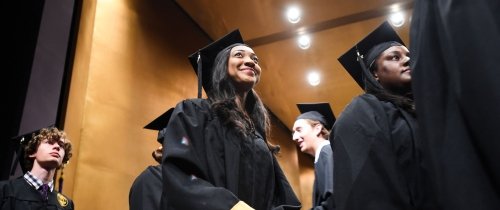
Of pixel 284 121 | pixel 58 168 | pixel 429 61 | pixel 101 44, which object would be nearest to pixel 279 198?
pixel 429 61

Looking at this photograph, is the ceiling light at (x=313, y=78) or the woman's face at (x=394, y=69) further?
the ceiling light at (x=313, y=78)

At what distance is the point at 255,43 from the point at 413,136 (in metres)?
4.60

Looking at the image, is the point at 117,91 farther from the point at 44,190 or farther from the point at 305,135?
the point at 305,135

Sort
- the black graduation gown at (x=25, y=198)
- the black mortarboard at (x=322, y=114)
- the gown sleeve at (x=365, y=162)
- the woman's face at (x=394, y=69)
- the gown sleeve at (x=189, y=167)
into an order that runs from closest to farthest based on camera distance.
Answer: the gown sleeve at (x=365, y=162) < the gown sleeve at (x=189, y=167) < the woman's face at (x=394, y=69) < the black graduation gown at (x=25, y=198) < the black mortarboard at (x=322, y=114)

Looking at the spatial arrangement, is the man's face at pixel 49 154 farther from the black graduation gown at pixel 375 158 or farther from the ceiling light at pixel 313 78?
the ceiling light at pixel 313 78

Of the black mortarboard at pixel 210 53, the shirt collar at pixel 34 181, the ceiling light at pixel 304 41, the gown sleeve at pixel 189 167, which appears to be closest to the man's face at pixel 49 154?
the shirt collar at pixel 34 181

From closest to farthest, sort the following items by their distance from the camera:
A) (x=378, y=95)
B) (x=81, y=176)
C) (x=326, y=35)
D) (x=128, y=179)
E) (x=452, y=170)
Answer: (x=452, y=170) → (x=378, y=95) → (x=81, y=176) → (x=128, y=179) → (x=326, y=35)

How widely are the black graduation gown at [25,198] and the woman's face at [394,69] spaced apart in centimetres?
247

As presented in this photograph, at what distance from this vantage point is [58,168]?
371cm

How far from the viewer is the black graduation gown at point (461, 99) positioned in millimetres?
871

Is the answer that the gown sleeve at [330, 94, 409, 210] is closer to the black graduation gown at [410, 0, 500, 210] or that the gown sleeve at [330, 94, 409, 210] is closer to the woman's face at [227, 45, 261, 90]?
the black graduation gown at [410, 0, 500, 210]

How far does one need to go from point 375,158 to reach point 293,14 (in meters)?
4.19

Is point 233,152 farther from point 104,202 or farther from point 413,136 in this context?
point 104,202

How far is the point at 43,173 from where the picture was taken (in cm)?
364
